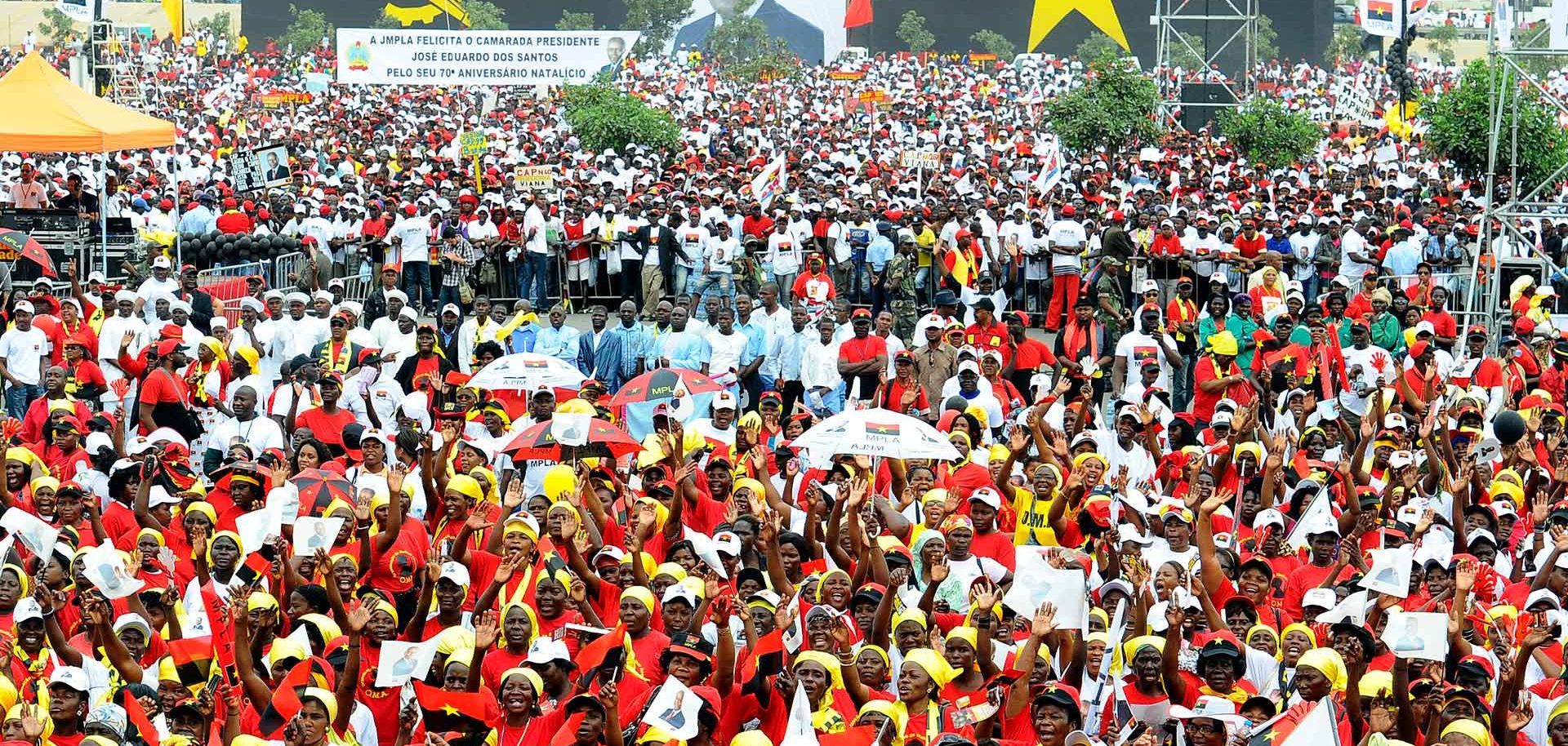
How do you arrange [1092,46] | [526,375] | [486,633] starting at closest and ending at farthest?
[486,633] < [526,375] < [1092,46]

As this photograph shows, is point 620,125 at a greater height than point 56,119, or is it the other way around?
point 620,125

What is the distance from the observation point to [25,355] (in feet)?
47.1

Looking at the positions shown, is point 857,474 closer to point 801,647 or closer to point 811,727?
point 801,647

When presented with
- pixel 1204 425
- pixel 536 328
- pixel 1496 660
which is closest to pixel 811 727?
pixel 1496 660

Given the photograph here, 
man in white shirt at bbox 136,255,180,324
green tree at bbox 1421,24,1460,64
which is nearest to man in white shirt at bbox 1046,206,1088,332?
man in white shirt at bbox 136,255,180,324

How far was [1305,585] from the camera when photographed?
9.36 m

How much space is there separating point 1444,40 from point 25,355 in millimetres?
64692

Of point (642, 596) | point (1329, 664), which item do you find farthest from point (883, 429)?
point (1329, 664)

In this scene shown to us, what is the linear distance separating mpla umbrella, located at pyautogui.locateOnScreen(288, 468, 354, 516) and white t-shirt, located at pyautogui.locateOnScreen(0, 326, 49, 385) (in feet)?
14.5

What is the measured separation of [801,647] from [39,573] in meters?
3.30

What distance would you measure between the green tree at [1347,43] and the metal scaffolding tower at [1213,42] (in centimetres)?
924

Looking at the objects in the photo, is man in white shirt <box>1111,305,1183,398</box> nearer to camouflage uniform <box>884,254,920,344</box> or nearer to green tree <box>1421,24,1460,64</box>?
camouflage uniform <box>884,254,920,344</box>

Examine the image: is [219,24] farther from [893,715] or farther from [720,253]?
[893,715]

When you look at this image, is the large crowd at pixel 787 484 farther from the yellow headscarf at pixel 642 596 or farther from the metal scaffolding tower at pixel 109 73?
the metal scaffolding tower at pixel 109 73
